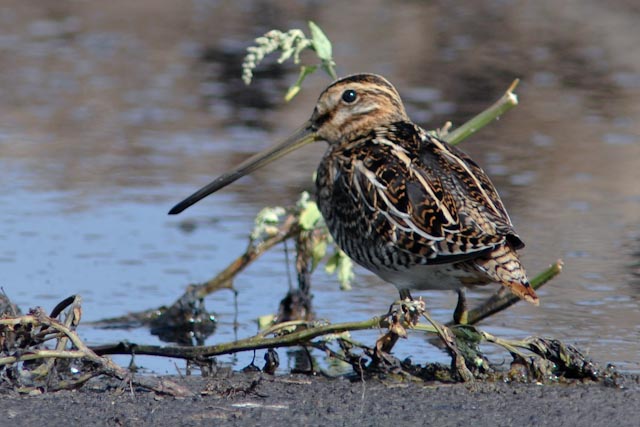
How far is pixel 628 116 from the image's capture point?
940cm

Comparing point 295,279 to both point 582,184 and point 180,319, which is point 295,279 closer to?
point 180,319

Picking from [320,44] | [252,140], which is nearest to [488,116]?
[320,44]

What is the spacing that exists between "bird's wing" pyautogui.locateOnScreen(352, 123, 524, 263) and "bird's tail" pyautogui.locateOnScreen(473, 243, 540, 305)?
2.4 inches

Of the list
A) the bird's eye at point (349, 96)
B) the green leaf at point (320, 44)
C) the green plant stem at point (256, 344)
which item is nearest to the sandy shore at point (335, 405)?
the green plant stem at point (256, 344)

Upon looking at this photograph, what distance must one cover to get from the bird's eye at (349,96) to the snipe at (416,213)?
17 cm

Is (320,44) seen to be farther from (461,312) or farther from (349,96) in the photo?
(461,312)

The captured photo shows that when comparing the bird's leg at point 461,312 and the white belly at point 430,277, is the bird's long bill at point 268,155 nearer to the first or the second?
the white belly at point 430,277

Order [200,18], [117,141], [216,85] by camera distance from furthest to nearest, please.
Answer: [200,18] < [216,85] < [117,141]

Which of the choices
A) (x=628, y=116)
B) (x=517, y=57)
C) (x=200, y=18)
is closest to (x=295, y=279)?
(x=628, y=116)

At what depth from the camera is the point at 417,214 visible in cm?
467

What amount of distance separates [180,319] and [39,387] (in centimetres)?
141

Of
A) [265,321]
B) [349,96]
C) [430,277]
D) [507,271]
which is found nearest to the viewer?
[507,271]

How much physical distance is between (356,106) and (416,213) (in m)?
0.94

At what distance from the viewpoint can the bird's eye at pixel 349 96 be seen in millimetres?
5457
